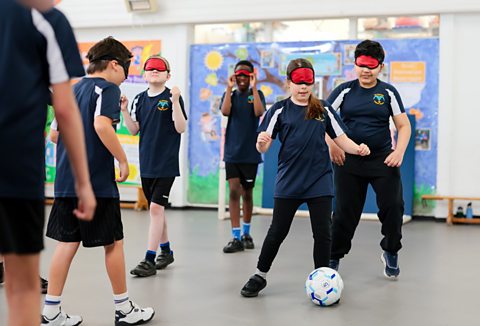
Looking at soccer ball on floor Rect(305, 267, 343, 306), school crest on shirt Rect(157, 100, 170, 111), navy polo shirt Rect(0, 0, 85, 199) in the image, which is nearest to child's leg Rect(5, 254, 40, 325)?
navy polo shirt Rect(0, 0, 85, 199)

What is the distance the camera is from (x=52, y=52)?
176 cm

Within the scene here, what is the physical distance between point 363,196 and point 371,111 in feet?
1.86

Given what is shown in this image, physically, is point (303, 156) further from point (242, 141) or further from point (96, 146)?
point (242, 141)

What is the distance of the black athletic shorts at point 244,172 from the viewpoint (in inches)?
210

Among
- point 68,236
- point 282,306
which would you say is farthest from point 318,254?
point 68,236

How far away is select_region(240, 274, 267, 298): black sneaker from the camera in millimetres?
3674

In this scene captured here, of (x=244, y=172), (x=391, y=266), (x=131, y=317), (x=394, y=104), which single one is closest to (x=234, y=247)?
(x=244, y=172)

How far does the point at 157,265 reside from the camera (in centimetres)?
441

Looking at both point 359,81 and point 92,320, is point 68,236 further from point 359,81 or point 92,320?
point 359,81

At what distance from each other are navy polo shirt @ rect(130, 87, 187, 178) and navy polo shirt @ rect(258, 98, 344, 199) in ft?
2.80

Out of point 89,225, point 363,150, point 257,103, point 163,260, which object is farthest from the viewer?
point 257,103

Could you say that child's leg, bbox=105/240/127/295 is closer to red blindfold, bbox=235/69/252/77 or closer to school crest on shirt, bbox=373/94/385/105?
school crest on shirt, bbox=373/94/385/105

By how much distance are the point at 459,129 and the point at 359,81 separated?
3764 millimetres

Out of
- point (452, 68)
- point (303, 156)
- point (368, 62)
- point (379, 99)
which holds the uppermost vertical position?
point (452, 68)
